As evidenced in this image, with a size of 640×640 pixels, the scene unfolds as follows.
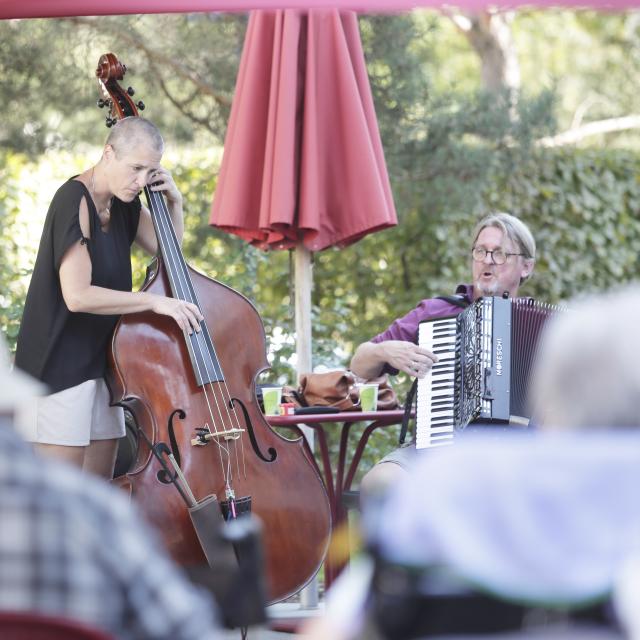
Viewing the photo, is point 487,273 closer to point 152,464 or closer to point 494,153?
point 152,464

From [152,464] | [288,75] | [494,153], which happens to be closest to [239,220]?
[288,75]

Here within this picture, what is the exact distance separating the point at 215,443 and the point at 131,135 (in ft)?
2.90

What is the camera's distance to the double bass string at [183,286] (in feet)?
11.0

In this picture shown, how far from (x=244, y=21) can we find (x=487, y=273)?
2457 millimetres

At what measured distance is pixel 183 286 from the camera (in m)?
3.42

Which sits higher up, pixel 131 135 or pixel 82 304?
pixel 131 135

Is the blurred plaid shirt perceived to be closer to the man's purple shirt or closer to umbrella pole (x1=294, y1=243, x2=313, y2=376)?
the man's purple shirt

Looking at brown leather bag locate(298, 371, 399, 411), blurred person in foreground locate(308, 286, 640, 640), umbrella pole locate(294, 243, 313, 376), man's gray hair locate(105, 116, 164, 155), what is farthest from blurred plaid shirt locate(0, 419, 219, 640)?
umbrella pole locate(294, 243, 313, 376)

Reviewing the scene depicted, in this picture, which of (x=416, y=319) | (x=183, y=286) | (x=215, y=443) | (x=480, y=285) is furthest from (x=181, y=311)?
(x=480, y=285)

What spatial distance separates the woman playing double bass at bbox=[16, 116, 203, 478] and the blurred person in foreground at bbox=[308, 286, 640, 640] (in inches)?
72.7

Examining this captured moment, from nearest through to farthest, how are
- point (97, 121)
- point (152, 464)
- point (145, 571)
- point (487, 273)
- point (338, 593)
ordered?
point (145, 571), point (338, 593), point (152, 464), point (487, 273), point (97, 121)

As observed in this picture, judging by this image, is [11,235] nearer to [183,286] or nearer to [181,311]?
[183,286]

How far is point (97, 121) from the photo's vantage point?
22.2 feet

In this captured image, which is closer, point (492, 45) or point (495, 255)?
point (495, 255)
